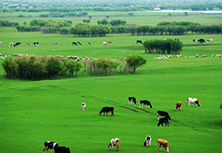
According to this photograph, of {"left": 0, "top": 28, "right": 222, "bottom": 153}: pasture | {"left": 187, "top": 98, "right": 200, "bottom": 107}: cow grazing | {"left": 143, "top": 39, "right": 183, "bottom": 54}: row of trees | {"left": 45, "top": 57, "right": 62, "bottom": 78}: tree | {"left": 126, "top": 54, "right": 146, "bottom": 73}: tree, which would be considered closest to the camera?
{"left": 0, "top": 28, "right": 222, "bottom": 153}: pasture

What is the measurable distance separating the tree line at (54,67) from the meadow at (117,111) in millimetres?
2212

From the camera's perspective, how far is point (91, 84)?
76062 mm

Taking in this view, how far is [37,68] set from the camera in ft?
283

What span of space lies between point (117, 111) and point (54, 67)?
3556cm

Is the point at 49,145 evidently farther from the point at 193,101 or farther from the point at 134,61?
the point at 134,61

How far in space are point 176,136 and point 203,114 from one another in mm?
10873

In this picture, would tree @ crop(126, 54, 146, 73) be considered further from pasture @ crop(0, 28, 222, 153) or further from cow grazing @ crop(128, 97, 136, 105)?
cow grazing @ crop(128, 97, 136, 105)

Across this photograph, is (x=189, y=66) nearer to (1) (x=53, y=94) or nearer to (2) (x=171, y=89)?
(2) (x=171, y=89)

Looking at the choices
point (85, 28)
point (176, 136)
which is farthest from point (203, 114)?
point (85, 28)

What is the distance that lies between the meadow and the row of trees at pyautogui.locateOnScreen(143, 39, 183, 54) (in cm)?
2351

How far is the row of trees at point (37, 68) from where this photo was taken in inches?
3391

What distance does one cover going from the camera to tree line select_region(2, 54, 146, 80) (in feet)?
283

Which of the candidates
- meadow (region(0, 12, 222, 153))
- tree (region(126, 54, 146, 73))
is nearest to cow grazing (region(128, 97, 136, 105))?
meadow (region(0, 12, 222, 153))

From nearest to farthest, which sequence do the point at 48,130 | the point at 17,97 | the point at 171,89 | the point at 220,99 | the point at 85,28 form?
the point at 48,130, the point at 220,99, the point at 17,97, the point at 171,89, the point at 85,28
